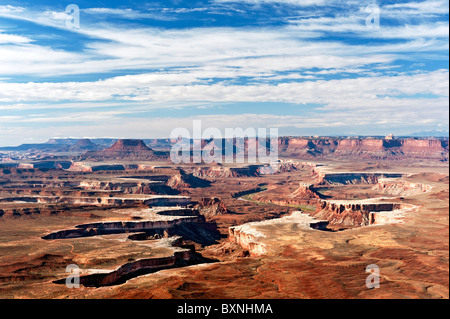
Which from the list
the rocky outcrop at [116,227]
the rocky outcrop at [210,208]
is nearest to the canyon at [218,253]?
the rocky outcrop at [116,227]

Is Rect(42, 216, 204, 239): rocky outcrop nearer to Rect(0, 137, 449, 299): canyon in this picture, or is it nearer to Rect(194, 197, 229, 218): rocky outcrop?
Rect(0, 137, 449, 299): canyon

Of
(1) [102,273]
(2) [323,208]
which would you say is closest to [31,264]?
(1) [102,273]

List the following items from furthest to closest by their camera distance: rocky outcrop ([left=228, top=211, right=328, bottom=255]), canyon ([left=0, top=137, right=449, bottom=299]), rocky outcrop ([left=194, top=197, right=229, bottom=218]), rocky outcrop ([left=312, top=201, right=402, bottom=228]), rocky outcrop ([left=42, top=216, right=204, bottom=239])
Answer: rocky outcrop ([left=194, top=197, right=229, bottom=218]), rocky outcrop ([left=312, top=201, right=402, bottom=228]), rocky outcrop ([left=42, top=216, right=204, bottom=239]), rocky outcrop ([left=228, top=211, right=328, bottom=255]), canyon ([left=0, top=137, right=449, bottom=299])

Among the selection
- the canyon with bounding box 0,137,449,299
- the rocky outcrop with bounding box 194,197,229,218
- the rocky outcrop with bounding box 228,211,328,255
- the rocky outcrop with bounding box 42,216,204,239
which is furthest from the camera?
the rocky outcrop with bounding box 194,197,229,218

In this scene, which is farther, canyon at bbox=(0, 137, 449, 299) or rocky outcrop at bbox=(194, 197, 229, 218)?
rocky outcrop at bbox=(194, 197, 229, 218)

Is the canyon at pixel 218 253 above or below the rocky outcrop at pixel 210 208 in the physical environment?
above

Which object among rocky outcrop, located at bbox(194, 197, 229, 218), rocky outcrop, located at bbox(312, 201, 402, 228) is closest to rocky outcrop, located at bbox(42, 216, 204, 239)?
rocky outcrop, located at bbox(194, 197, 229, 218)

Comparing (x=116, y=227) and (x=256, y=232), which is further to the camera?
(x=116, y=227)

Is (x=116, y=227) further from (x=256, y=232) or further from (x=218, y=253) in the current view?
(x=256, y=232)

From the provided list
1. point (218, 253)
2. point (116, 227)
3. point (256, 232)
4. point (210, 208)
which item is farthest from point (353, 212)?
point (116, 227)

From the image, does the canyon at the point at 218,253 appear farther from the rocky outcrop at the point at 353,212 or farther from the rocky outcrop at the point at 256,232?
the rocky outcrop at the point at 353,212

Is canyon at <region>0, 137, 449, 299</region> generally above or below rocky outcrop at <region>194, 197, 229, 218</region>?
above

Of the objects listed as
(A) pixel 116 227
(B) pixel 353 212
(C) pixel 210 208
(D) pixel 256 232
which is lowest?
(C) pixel 210 208
